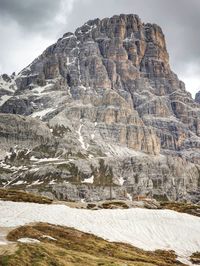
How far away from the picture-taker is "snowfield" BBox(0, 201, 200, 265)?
64062 millimetres

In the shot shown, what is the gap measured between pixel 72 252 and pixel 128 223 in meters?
27.7

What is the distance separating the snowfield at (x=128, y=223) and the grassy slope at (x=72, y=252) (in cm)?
325

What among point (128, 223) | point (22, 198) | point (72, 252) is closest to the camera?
point (72, 252)

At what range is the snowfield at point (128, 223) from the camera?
64.1m

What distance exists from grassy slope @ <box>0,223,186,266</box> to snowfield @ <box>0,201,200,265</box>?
10.7 feet

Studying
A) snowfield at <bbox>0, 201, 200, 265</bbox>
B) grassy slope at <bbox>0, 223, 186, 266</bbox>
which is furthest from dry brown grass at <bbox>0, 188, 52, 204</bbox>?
grassy slope at <bbox>0, 223, 186, 266</bbox>

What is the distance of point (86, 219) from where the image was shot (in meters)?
69.9

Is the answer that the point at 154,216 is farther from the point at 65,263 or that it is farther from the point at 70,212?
the point at 65,263

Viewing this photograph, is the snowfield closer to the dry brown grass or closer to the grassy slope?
the grassy slope

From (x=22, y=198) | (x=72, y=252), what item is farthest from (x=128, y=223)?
(x=22, y=198)

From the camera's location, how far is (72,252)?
148 ft

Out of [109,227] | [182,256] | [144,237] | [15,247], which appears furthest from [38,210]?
[15,247]

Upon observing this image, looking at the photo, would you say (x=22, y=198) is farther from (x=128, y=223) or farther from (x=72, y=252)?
(x=72, y=252)

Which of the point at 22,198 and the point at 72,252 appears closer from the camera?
the point at 72,252
